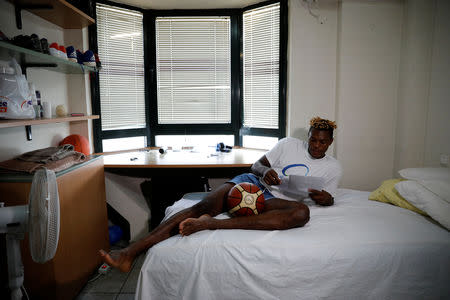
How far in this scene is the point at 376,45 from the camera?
9.15ft

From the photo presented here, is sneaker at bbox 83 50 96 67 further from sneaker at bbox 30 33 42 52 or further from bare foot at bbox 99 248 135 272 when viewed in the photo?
bare foot at bbox 99 248 135 272

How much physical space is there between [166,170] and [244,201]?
59.2 inches

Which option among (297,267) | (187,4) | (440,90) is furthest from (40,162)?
(440,90)

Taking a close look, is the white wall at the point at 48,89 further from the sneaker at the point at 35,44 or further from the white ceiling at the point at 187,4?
the white ceiling at the point at 187,4

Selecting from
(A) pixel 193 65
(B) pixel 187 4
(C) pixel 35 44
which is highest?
(B) pixel 187 4

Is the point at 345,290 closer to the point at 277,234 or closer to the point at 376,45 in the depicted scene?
the point at 277,234

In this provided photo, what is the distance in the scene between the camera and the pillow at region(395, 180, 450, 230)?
1.73 m

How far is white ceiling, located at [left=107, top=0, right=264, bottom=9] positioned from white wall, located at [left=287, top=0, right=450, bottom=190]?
0.61 meters

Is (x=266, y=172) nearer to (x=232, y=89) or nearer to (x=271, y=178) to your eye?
(x=271, y=178)

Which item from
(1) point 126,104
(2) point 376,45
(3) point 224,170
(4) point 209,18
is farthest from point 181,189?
(2) point 376,45

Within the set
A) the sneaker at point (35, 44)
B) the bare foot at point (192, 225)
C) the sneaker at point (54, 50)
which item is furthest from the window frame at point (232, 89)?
the bare foot at point (192, 225)

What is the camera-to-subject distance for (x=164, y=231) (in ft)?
5.59

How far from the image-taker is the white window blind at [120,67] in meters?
3.11

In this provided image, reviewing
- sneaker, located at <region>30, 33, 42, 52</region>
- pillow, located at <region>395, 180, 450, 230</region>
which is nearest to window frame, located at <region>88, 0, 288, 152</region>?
sneaker, located at <region>30, 33, 42, 52</region>
